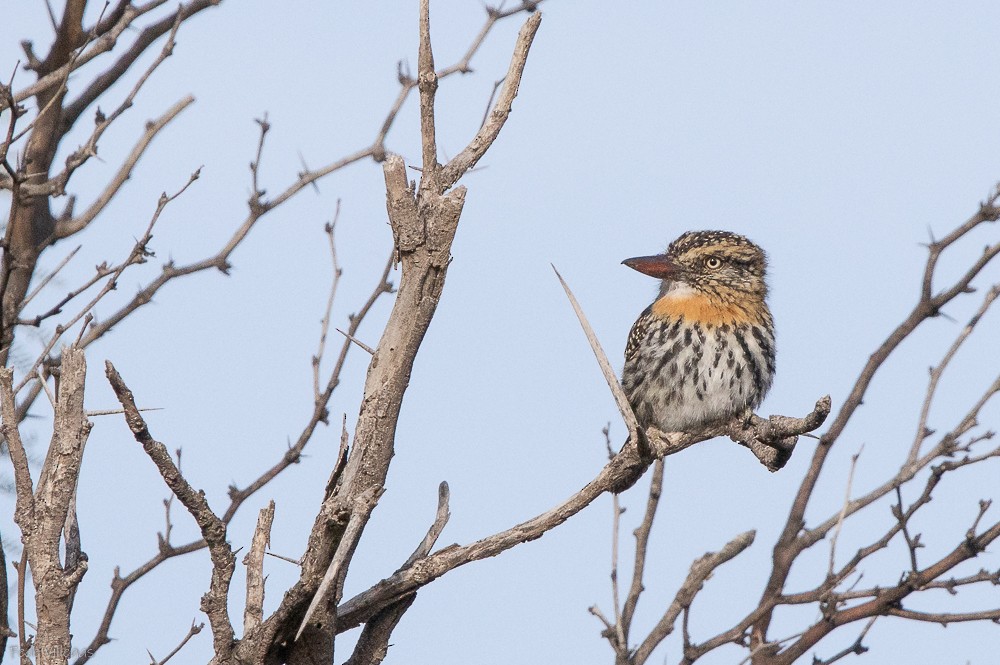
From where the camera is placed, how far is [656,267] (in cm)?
609

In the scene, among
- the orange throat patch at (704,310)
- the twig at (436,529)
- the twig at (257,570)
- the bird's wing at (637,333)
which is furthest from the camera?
the bird's wing at (637,333)

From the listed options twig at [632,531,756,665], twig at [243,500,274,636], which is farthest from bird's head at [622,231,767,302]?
twig at [243,500,274,636]

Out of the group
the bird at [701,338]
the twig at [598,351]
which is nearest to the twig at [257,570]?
the twig at [598,351]

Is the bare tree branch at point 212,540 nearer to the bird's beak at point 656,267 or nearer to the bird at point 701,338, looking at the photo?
the bird at point 701,338

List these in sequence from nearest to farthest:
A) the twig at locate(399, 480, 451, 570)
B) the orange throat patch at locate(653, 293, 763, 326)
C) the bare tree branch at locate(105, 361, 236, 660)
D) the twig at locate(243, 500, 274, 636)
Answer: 1. the bare tree branch at locate(105, 361, 236, 660)
2. the twig at locate(243, 500, 274, 636)
3. the twig at locate(399, 480, 451, 570)
4. the orange throat patch at locate(653, 293, 763, 326)

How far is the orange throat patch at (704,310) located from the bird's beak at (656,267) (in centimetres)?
11

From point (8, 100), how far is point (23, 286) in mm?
1283

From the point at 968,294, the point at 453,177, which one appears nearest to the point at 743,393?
the point at 968,294

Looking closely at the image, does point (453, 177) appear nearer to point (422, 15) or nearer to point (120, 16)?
point (422, 15)

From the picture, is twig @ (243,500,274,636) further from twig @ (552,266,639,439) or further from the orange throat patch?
the orange throat patch

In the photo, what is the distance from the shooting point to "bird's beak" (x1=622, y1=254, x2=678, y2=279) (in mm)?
6051

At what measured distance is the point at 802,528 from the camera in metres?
5.33

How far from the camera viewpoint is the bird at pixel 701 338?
18.7ft

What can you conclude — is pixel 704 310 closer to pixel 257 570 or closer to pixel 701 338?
pixel 701 338
